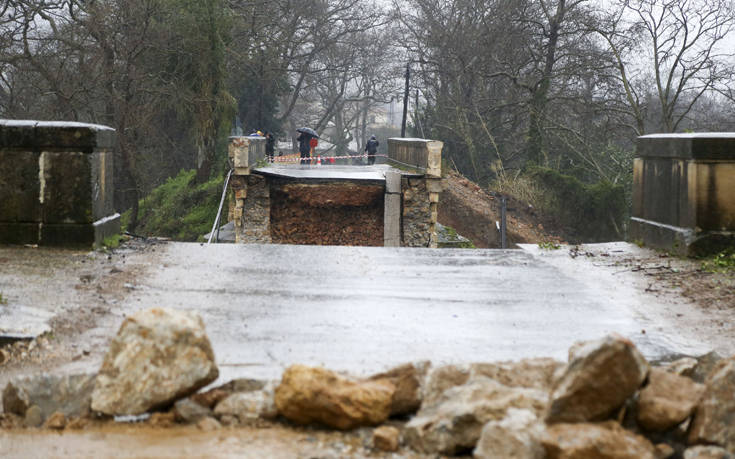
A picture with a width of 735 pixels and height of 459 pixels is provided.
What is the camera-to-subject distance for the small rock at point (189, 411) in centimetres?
380

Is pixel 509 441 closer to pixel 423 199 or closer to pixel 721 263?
pixel 721 263

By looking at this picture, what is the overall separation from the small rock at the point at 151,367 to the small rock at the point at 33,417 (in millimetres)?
298

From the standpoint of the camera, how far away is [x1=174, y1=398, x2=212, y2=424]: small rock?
12.5 feet

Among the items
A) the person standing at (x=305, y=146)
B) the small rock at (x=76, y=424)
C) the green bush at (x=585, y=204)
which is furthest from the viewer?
the person standing at (x=305, y=146)

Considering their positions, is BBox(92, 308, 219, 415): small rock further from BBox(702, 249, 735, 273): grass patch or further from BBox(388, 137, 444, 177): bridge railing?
BBox(388, 137, 444, 177): bridge railing

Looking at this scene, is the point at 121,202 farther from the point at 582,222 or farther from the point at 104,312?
the point at 104,312

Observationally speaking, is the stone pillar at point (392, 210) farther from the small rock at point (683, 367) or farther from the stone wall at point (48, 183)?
the small rock at point (683, 367)

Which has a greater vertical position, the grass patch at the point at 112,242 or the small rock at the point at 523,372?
the grass patch at the point at 112,242

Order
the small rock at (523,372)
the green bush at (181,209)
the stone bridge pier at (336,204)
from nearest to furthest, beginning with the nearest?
the small rock at (523,372) → the stone bridge pier at (336,204) → the green bush at (181,209)

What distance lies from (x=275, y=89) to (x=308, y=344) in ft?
127

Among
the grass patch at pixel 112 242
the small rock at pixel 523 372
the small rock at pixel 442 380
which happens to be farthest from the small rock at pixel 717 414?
the grass patch at pixel 112 242

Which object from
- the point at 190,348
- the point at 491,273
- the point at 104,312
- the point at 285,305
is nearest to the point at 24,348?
the point at 104,312

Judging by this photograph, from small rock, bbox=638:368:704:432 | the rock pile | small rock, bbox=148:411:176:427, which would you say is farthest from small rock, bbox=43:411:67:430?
small rock, bbox=638:368:704:432

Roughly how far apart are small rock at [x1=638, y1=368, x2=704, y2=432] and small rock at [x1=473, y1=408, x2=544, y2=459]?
0.51 m
